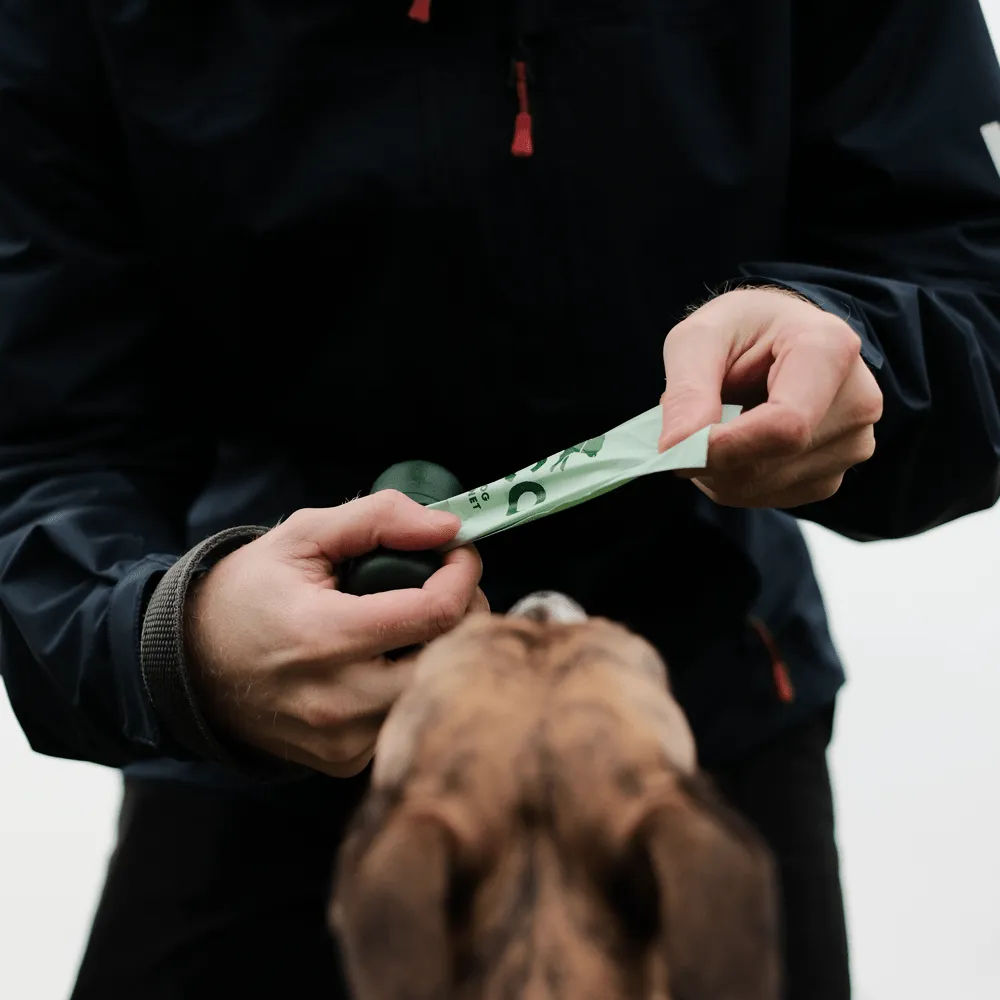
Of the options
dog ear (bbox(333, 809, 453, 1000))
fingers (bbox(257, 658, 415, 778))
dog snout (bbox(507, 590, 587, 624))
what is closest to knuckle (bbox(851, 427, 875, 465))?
dog snout (bbox(507, 590, 587, 624))

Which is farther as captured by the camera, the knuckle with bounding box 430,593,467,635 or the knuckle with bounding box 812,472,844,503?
the knuckle with bounding box 812,472,844,503

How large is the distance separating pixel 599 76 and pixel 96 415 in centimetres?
71

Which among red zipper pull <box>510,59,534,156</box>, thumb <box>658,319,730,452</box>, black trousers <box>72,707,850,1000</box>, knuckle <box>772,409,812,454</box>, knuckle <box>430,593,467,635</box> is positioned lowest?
black trousers <box>72,707,850,1000</box>

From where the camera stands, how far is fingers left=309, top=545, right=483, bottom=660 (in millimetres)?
941

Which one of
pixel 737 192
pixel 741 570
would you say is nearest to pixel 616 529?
pixel 741 570

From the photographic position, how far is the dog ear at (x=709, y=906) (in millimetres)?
679

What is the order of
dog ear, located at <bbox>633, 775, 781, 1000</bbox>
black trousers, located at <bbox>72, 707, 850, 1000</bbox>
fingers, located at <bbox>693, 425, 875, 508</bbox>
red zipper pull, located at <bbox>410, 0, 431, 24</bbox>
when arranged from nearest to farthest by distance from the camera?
dog ear, located at <bbox>633, 775, 781, 1000</bbox> < fingers, located at <bbox>693, 425, 875, 508</bbox> < red zipper pull, located at <bbox>410, 0, 431, 24</bbox> < black trousers, located at <bbox>72, 707, 850, 1000</bbox>

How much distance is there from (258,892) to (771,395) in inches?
34.3

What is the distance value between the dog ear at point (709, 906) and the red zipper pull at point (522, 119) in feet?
2.41

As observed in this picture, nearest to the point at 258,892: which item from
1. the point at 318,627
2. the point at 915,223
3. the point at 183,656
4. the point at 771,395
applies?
the point at 183,656

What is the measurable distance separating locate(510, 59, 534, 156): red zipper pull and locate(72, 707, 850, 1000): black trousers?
2.49ft

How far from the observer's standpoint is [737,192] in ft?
4.19

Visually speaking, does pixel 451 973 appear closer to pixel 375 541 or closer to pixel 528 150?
pixel 375 541

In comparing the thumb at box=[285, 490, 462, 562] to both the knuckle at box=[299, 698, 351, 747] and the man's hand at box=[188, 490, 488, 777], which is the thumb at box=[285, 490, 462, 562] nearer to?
the man's hand at box=[188, 490, 488, 777]
